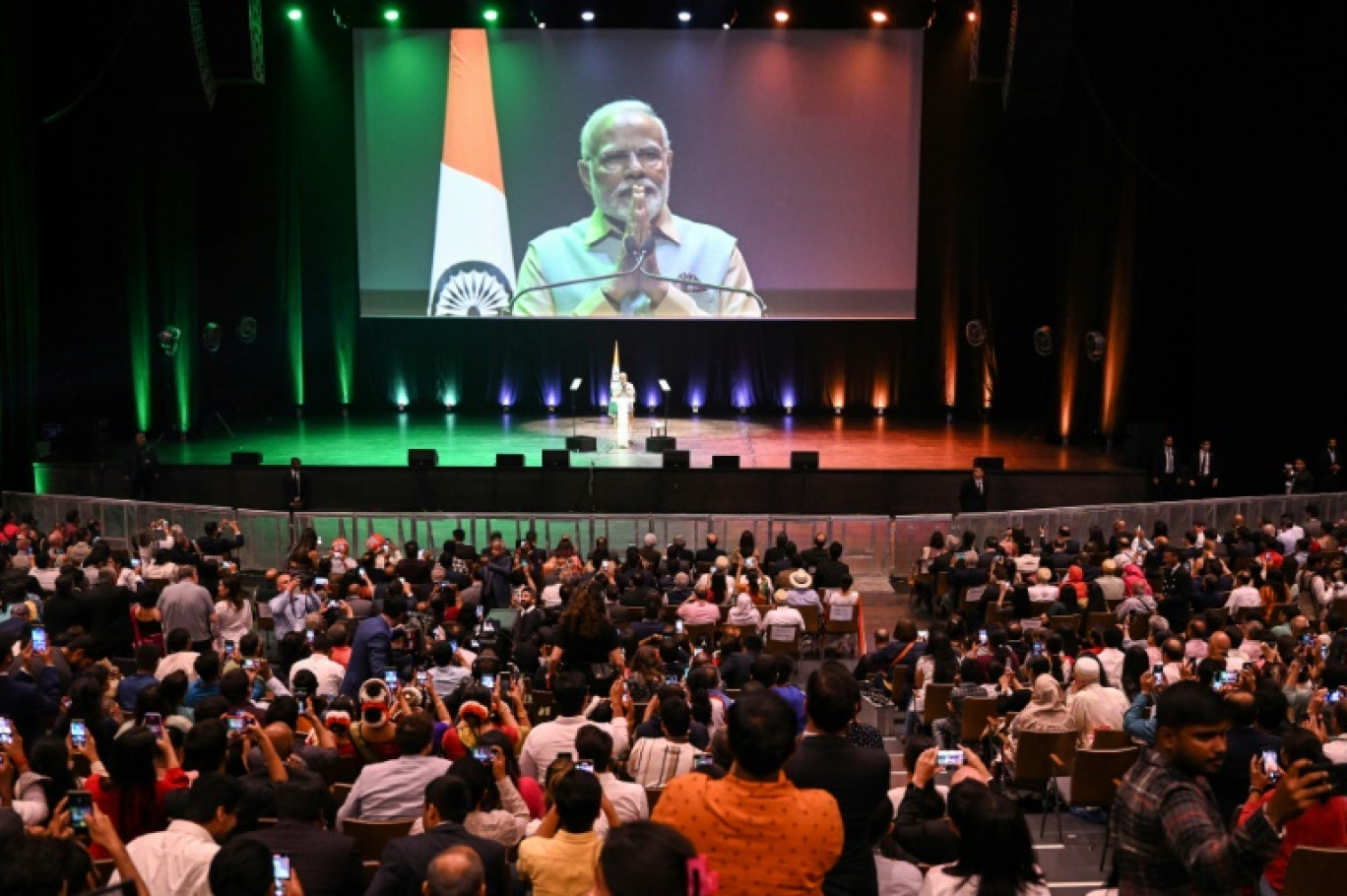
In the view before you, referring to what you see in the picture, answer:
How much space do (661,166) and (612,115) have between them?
137 centimetres

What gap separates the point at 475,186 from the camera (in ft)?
88.7

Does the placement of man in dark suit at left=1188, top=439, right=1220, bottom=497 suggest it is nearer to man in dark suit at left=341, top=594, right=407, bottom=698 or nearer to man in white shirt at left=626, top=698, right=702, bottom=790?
man in dark suit at left=341, top=594, right=407, bottom=698

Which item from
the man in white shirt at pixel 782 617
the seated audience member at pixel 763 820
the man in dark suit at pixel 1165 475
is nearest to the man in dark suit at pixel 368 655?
the man in white shirt at pixel 782 617

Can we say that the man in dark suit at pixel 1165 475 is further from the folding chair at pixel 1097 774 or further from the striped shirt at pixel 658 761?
the striped shirt at pixel 658 761

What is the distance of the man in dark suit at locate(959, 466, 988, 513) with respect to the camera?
19.0 meters

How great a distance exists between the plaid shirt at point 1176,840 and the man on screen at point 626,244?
915 inches

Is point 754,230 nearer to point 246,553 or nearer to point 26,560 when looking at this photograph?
point 246,553

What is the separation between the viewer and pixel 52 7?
70.7 ft

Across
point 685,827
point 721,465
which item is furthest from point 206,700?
point 721,465

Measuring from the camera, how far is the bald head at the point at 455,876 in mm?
3475

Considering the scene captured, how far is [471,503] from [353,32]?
1177cm

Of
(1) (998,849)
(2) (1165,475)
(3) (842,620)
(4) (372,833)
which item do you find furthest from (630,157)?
(1) (998,849)

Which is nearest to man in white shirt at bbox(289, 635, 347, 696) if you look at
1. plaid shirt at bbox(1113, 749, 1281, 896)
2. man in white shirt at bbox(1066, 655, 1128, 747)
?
man in white shirt at bbox(1066, 655, 1128, 747)

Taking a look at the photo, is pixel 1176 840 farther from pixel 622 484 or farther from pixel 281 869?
pixel 622 484
